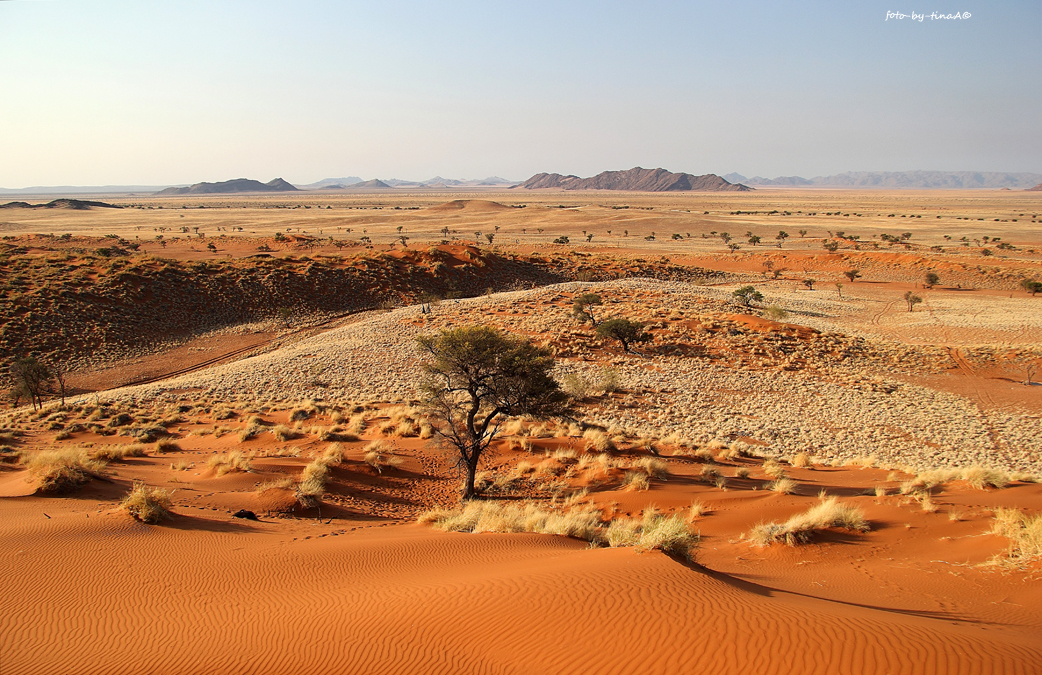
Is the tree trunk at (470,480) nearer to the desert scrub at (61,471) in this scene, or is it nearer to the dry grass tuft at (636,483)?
the dry grass tuft at (636,483)

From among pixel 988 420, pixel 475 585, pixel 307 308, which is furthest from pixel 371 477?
pixel 307 308

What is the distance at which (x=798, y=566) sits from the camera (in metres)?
8.91

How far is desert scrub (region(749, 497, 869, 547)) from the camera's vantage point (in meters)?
9.77

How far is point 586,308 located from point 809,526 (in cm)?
2737

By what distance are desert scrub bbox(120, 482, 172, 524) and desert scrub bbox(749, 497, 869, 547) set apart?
1114cm

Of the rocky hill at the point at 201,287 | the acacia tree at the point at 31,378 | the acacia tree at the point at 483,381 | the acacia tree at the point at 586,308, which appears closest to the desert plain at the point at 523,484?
the rocky hill at the point at 201,287

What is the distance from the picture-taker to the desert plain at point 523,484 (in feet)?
19.4

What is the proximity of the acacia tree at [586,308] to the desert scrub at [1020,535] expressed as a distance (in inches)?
959

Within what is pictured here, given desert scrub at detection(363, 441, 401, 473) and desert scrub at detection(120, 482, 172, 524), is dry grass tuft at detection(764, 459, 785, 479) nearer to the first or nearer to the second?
desert scrub at detection(363, 441, 401, 473)

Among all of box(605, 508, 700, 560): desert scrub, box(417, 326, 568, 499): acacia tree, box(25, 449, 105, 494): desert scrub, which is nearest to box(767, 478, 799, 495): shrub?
box(605, 508, 700, 560): desert scrub

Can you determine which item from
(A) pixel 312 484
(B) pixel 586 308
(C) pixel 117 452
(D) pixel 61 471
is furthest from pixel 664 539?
(B) pixel 586 308

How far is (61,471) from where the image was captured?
12.1 meters

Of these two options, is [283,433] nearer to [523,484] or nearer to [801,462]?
[523,484]

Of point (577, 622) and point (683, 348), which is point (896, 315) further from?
point (577, 622)
